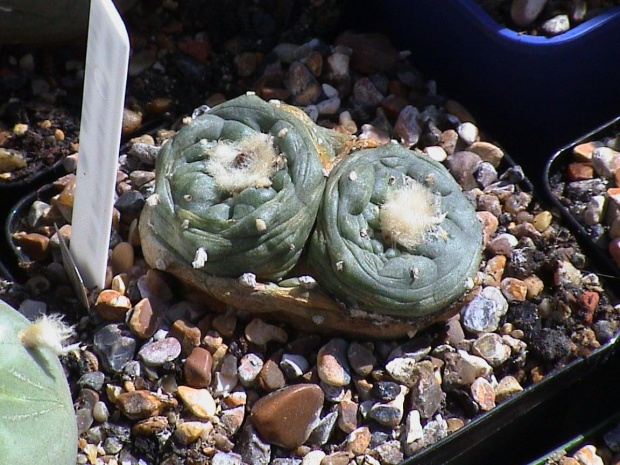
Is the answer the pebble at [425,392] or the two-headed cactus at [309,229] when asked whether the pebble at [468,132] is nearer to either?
the two-headed cactus at [309,229]

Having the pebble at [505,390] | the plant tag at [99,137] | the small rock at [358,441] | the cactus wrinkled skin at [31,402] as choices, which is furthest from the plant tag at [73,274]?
the pebble at [505,390]

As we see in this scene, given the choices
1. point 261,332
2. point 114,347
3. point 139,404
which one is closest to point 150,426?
point 139,404

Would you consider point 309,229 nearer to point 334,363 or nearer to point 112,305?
point 334,363

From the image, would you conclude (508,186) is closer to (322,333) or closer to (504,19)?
(504,19)

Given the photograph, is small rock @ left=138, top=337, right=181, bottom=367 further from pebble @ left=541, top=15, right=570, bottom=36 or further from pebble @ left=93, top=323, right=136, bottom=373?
pebble @ left=541, top=15, right=570, bottom=36

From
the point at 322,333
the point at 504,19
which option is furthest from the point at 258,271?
the point at 504,19
